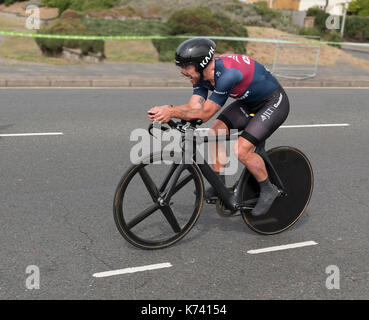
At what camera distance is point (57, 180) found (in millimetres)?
5812

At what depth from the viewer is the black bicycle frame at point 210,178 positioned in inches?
160

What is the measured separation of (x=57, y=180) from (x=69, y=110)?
397 cm

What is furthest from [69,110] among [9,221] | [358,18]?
[358,18]

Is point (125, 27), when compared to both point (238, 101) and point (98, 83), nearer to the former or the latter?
point (98, 83)

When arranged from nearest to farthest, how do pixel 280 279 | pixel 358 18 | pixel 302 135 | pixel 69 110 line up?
pixel 280 279
pixel 302 135
pixel 69 110
pixel 358 18

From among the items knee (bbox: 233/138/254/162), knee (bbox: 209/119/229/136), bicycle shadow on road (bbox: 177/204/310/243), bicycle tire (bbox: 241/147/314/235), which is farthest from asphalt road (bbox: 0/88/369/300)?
knee (bbox: 209/119/229/136)

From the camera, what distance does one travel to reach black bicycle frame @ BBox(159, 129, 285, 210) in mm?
4062

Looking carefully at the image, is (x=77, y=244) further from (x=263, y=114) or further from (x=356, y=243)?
(x=356, y=243)
